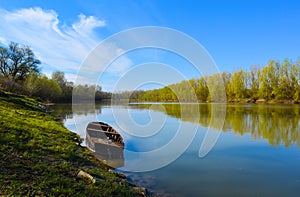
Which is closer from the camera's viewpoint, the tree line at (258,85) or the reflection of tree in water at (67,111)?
the reflection of tree in water at (67,111)

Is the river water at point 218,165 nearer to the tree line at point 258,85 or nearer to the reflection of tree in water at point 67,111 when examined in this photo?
the reflection of tree in water at point 67,111

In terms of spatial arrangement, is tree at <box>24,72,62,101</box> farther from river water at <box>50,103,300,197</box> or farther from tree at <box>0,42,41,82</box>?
river water at <box>50,103,300,197</box>

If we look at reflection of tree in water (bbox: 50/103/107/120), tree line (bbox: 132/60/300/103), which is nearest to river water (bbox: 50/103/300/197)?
reflection of tree in water (bbox: 50/103/107/120)

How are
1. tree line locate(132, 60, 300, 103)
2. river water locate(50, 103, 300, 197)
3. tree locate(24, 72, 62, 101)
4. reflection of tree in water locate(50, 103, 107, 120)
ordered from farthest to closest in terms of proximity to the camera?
tree line locate(132, 60, 300, 103)
tree locate(24, 72, 62, 101)
reflection of tree in water locate(50, 103, 107, 120)
river water locate(50, 103, 300, 197)

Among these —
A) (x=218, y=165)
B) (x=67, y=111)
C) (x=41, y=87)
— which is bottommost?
(x=218, y=165)

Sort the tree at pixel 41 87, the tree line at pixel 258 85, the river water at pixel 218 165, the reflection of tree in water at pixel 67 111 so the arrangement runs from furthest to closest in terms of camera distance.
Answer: the tree line at pixel 258 85 → the tree at pixel 41 87 → the reflection of tree in water at pixel 67 111 → the river water at pixel 218 165

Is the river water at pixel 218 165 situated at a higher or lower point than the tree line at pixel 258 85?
lower

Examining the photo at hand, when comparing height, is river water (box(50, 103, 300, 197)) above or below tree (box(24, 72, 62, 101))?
below

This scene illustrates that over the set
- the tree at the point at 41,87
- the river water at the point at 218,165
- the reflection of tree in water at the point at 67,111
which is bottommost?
the river water at the point at 218,165

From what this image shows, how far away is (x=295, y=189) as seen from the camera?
6.54 meters

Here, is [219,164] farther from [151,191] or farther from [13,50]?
[13,50]

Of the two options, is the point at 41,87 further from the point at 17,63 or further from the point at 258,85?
the point at 258,85

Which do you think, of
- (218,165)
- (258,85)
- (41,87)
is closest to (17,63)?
(41,87)

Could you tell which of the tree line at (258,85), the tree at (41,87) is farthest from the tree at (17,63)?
the tree line at (258,85)
